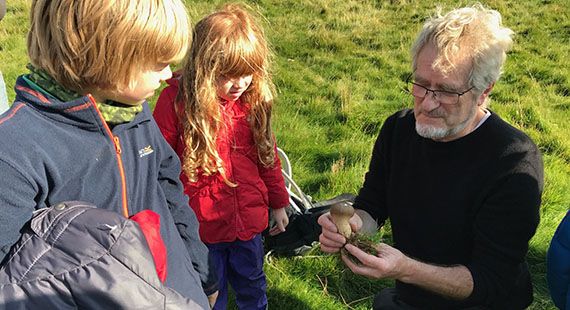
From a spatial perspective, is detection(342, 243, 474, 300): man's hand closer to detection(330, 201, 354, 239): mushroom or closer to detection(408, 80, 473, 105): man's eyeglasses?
detection(330, 201, 354, 239): mushroom

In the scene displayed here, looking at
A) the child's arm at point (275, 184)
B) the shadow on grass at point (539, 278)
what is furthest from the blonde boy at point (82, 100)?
the shadow on grass at point (539, 278)

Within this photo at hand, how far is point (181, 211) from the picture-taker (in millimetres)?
2221

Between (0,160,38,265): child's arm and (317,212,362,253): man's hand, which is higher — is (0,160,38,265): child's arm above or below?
above

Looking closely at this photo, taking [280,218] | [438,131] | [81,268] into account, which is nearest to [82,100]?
[81,268]

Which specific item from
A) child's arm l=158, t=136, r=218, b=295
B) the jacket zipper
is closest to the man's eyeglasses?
child's arm l=158, t=136, r=218, b=295

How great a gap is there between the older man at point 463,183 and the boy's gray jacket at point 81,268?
113 cm

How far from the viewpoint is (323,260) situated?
3.84 meters

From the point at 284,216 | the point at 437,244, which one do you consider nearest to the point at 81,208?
the point at 437,244

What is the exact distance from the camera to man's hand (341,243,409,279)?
216 centimetres

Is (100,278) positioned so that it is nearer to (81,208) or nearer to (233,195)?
(81,208)

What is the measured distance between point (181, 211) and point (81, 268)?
0.96 meters

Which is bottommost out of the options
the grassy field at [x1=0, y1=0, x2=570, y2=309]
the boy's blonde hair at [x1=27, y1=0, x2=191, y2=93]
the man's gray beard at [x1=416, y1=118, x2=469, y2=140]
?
the grassy field at [x1=0, y1=0, x2=570, y2=309]

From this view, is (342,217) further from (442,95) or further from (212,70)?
(212,70)

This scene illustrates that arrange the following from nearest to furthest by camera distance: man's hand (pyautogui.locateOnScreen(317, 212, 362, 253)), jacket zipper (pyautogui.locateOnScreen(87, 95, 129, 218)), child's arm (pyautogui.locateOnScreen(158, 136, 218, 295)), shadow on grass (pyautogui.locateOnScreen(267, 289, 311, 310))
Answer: jacket zipper (pyautogui.locateOnScreen(87, 95, 129, 218)) → child's arm (pyautogui.locateOnScreen(158, 136, 218, 295)) → man's hand (pyautogui.locateOnScreen(317, 212, 362, 253)) → shadow on grass (pyautogui.locateOnScreen(267, 289, 311, 310))
